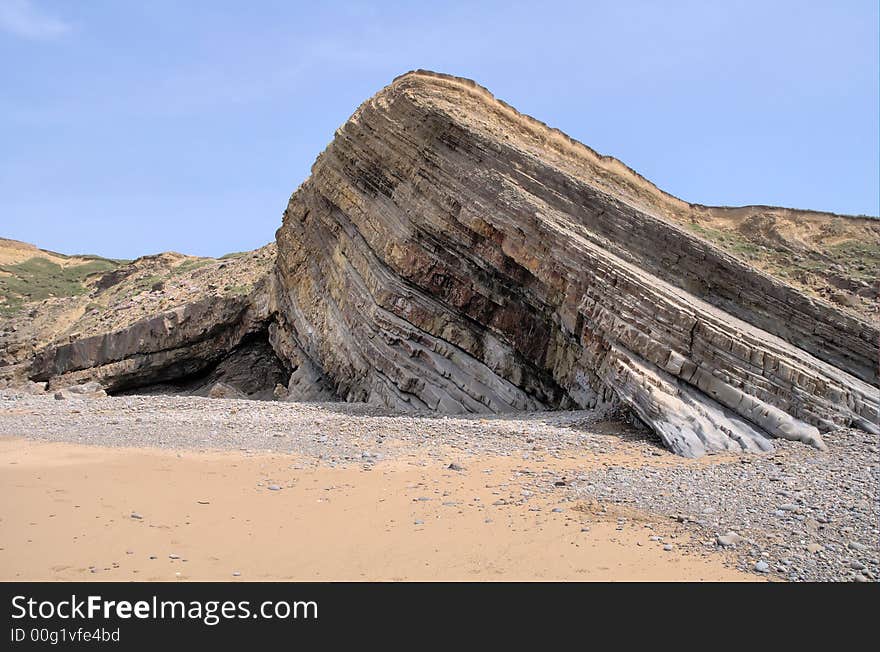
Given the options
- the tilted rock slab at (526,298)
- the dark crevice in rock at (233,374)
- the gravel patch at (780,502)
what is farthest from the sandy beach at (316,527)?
the dark crevice in rock at (233,374)

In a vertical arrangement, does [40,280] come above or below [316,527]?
above

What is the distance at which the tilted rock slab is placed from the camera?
467 inches

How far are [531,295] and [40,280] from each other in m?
44.8

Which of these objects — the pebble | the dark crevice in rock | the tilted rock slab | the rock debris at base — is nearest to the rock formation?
the tilted rock slab

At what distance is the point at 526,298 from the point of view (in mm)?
16203

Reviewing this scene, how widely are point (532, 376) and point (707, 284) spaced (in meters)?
4.42

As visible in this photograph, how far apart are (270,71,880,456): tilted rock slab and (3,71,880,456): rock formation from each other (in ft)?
0.13

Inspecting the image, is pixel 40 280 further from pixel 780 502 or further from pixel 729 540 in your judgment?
pixel 729 540

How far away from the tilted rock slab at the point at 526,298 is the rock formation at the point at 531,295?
0.13ft

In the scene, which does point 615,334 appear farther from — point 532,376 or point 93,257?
point 93,257

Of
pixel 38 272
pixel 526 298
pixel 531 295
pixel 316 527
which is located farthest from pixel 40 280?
pixel 316 527

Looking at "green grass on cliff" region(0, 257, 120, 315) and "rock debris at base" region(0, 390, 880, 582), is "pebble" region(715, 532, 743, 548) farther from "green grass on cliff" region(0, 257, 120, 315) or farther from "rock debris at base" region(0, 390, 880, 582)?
"green grass on cliff" region(0, 257, 120, 315)

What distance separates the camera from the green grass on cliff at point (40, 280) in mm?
43188
